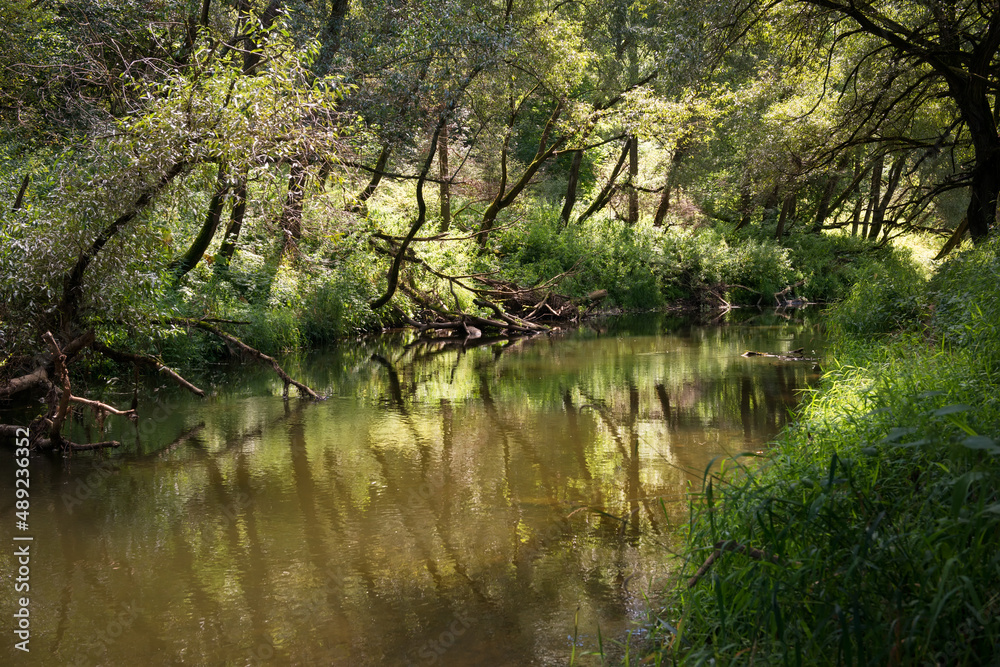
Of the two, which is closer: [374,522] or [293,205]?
[374,522]

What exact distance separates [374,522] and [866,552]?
3.63 meters

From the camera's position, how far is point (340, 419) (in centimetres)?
917

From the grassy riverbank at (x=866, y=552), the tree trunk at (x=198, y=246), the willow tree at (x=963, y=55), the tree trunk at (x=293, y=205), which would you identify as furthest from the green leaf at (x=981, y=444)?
the tree trunk at (x=198, y=246)

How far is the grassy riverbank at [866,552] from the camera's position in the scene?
8.45ft

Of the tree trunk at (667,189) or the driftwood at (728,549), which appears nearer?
the driftwood at (728,549)

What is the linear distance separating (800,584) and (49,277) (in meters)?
6.95

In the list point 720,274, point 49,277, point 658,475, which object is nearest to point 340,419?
point 49,277

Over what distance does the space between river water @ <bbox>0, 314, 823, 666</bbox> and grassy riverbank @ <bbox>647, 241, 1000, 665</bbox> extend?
0.72 meters

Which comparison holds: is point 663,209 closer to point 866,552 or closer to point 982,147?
point 982,147

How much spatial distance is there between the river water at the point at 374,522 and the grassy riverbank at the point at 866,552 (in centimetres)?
72

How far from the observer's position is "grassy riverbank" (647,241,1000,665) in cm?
258

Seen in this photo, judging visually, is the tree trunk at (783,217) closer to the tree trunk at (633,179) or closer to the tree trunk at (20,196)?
the tree trunk at (633,179)

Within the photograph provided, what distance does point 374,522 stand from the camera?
5.57 meters

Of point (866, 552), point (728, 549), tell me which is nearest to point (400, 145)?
point (728, 549)
